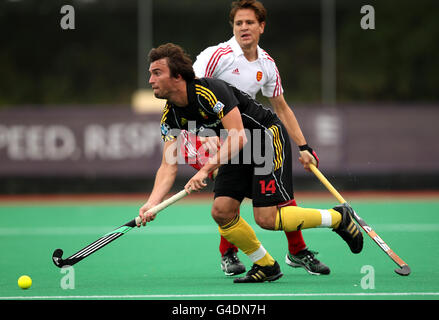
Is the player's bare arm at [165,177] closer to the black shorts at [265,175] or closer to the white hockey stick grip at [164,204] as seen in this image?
the white hockey stick grip at [164,204]

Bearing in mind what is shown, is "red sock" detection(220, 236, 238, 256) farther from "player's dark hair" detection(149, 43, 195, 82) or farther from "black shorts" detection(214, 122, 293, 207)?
"player's dark hair" detection(149, 43, 195, 82)

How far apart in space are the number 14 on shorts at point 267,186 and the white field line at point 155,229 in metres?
3.18

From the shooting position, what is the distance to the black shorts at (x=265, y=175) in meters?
5.46

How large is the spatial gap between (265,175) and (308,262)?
842 millimetres

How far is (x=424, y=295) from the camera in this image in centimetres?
473

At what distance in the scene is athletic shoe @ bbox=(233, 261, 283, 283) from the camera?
551 centimetres

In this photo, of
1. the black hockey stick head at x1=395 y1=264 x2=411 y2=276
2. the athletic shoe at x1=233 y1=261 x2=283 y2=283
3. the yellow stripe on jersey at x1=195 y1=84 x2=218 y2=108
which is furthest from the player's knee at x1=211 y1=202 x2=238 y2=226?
the black hockey stick head at x1=395 y1=264 x2=411 y2=276

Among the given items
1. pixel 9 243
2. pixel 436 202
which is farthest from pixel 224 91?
pixel 436 202

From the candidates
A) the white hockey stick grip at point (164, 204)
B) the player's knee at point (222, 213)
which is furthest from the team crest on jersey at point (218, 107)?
the player's knee at point (222, 213)

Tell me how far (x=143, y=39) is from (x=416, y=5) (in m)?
5.63

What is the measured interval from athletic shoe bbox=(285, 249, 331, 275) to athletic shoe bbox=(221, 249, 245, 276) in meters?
0.39

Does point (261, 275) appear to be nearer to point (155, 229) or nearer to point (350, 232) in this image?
point (350, 232)

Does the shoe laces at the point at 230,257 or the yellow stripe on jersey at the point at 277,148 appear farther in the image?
the shoe laces at the point at 230,257

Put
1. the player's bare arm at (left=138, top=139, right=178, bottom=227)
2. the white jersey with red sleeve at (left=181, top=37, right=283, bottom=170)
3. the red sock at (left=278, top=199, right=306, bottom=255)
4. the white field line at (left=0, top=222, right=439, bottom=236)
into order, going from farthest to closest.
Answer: the white field line at (left=0, top=222, right=439, bottom=236) → the red sock at (left=278, top=199, right=306, bottom=255) → the white jersey with red sleeve at (left=181, top=37, right=283, bottom=170) → the player's bare arm at (left=138, top=139, right=178, bottom=227)
